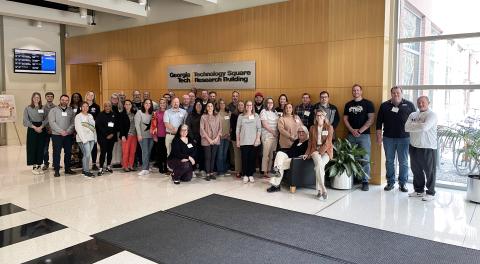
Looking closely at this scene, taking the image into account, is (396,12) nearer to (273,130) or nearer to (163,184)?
(273,130)

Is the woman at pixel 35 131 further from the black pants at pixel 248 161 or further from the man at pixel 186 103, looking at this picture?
the black pants at pixel 248 161

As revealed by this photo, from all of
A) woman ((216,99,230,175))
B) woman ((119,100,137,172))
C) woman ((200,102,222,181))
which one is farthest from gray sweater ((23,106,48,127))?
woman ((216,99,230,175))

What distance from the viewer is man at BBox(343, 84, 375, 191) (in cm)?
588

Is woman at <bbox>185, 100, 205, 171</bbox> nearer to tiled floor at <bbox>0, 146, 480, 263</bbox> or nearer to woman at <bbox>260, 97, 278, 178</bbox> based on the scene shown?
tiled floor at <bbox>0, 146, 480, 263</bbox>

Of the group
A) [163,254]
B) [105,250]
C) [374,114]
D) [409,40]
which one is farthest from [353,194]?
[105,250]

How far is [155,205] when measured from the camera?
4.88 m

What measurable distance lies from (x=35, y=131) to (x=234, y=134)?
12.4ft

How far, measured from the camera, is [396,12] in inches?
240

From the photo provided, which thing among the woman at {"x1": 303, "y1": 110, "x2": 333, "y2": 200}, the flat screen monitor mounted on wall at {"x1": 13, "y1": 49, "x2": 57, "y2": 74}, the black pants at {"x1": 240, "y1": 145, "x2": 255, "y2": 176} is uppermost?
the flat screen monitor mounted on wall at {"x1": 13, "y1": 49, "x2": 57, "y2": 74}

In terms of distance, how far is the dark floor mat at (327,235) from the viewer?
3.31 metres

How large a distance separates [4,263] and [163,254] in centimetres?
137

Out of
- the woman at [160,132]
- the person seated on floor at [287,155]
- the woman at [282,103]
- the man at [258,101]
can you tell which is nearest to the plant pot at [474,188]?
the person seated on floor at [287,155]

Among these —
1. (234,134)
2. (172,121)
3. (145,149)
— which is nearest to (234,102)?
(234,134)

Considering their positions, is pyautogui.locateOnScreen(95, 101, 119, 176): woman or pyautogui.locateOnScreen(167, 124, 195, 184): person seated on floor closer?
pyautogui.locateOnScreen(167, 124, 195, 184): person seated on floor
